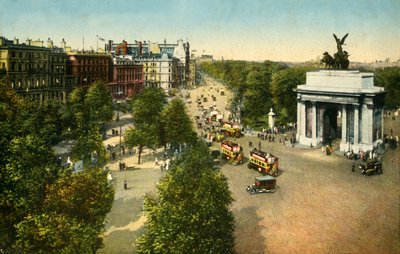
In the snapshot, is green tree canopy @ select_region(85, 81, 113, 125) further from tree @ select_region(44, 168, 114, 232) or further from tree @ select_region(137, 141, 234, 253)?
tree @ select_region(137, 141, 234, 253)

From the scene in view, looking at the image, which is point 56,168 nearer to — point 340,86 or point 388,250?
point 388,250

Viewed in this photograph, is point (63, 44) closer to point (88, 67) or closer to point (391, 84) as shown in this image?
point (88, 67)

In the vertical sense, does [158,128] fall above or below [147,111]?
below

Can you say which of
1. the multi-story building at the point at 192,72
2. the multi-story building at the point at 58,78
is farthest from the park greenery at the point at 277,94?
the multi-story building at the point at 192,72

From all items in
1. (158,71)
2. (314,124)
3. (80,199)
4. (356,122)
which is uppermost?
(158,71)

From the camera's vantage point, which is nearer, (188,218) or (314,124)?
(188,218)

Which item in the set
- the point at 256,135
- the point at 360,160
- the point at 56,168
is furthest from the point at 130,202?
the point at 256,135

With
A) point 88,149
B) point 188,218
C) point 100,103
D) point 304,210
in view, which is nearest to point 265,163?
point 304,210
